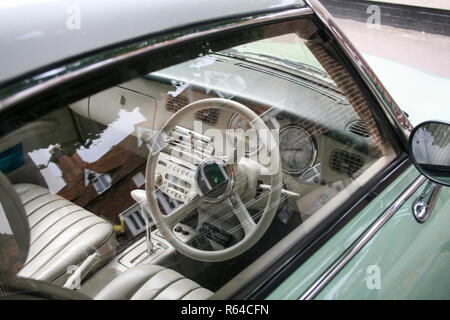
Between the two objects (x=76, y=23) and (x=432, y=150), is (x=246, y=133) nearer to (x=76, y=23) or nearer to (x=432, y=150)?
(x=432, y=150)

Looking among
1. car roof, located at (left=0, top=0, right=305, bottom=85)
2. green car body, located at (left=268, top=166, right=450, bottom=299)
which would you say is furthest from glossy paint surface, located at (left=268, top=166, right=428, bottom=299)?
car roof, located at (left=0, top=0, right=305, bottom=85)

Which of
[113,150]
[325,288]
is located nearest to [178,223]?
[113,150]

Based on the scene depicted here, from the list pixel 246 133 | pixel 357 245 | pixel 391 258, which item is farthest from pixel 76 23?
pixel 391 258

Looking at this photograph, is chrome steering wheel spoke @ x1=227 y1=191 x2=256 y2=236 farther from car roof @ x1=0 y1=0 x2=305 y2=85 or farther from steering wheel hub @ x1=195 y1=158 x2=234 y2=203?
car roof @ x1=0 y1=0 x2=305 y2=85

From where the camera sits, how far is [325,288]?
1193 millimetres

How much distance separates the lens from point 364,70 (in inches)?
58.9

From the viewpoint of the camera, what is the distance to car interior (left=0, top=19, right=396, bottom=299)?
1.15 metres

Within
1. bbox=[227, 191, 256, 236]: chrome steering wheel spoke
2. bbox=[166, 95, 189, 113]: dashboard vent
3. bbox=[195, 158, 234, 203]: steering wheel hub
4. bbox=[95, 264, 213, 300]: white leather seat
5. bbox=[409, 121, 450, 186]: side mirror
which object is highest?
bbox=[166, 95, 189, 113]: dashboard vent

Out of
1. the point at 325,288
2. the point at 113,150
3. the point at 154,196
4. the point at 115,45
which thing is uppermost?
the point at 115,45

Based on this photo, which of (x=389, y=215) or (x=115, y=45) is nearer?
(x=115, y=45)

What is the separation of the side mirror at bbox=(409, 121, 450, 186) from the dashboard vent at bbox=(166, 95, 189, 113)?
33.3 inches

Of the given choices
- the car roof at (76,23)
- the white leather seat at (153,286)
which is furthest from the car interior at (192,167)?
the car roof at (76,23)

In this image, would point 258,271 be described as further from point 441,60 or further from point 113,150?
point 441,60

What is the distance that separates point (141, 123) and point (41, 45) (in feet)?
1.55
